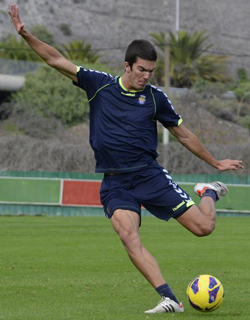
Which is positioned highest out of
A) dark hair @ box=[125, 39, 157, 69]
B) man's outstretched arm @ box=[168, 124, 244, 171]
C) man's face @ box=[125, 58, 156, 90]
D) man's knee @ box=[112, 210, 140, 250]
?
dark hair @ box=[125, 39, 157, 69]

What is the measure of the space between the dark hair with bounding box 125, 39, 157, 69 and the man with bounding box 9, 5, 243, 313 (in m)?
0.01

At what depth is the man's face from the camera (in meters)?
8.15

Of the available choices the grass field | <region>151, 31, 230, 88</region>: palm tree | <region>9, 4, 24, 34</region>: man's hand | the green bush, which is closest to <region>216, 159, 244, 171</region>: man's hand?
the grass field

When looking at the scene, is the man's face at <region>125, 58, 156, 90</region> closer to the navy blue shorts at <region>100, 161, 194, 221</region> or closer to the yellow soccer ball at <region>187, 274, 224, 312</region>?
the navy blue shorts at <region>100, 161, 194, 221</region>

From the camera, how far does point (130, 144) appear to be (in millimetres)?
8352

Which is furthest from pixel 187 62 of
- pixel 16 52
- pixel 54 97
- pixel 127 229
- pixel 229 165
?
pixel 127 229

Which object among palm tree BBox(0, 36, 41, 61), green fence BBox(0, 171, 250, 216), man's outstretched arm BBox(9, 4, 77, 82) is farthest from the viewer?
palm tree BBox(0, 36, 41, 61)

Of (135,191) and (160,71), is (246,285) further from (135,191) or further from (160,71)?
(160,71)

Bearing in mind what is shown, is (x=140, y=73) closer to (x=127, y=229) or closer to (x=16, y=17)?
(x=16, y=17)

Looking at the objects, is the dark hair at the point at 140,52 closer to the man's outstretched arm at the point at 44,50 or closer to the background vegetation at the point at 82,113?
the man's outstretched arm at the point at 44,50

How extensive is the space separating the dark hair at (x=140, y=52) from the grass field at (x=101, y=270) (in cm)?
240

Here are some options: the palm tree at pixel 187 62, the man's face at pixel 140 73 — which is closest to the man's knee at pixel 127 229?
the man's face at pixel 140 73

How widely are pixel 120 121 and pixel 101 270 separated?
521cm

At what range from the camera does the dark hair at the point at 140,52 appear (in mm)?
8141
